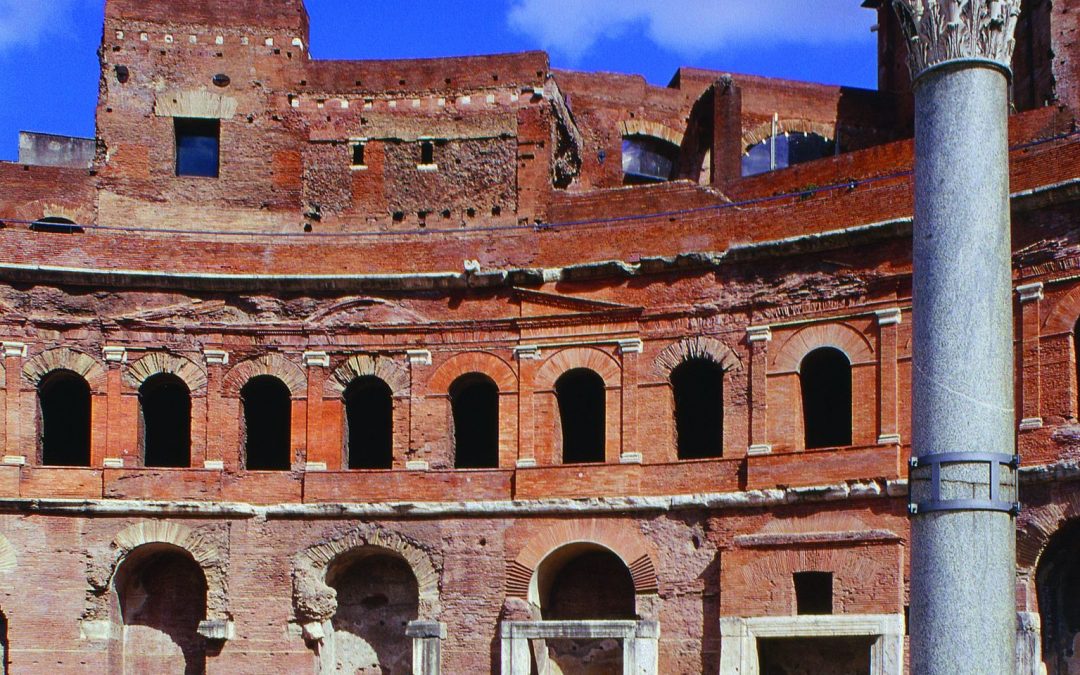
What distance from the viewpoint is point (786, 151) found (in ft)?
93.5

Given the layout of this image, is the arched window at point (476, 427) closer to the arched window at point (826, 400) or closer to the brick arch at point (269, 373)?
the brick arch at point (269, 373)

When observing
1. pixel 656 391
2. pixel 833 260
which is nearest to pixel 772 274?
pixel 833 260

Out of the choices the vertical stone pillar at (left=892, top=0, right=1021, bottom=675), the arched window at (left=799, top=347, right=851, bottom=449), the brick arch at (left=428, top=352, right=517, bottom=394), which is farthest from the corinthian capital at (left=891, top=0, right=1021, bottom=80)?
the brick arch at (left=428, top=352, right=517, bottom=394)

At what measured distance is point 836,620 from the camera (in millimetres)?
18016

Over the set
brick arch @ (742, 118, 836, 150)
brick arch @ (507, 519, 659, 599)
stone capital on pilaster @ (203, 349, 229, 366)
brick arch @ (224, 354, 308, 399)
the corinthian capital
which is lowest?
brick arch @ (507, 519, 659, 599)

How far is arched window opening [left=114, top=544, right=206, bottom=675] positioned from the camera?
2133 centimetres

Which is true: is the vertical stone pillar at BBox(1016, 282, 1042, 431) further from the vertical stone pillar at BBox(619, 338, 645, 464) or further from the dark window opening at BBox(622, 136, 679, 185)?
the dark window opening at BBox(622, 136, 679, 185)

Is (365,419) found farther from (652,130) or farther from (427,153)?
(652,130)

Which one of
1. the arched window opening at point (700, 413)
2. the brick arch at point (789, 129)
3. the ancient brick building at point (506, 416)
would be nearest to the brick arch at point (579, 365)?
the ancient brick building at point (506, 416)

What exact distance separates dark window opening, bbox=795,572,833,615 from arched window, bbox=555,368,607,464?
364 cm

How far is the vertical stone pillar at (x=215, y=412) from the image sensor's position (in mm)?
21453

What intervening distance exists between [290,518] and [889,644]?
785 cm

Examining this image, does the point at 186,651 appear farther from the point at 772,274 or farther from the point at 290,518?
the point at 772,274

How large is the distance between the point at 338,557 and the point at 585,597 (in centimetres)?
322
